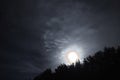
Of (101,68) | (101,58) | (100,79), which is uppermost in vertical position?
(101,58)

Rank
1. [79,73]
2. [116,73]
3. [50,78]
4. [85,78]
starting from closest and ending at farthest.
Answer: [116,73], [85,78], [79,73], [50,78]

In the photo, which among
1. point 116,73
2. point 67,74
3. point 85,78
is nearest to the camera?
point 116,73

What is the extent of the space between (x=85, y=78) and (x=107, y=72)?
271 inches

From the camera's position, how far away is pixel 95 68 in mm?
48344

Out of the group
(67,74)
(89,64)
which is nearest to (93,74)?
(89,64)

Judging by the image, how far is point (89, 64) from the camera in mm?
53219

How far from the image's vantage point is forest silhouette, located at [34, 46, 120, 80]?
4450 cm

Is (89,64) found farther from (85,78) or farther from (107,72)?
(107,72)

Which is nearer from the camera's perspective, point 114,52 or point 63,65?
point 114,52

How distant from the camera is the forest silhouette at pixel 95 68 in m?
44.5

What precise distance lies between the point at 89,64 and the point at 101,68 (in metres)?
6.97

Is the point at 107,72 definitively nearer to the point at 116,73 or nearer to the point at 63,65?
the point at 116,73

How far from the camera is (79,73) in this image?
52.2 meters

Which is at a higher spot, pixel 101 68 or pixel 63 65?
pixel 63 65
